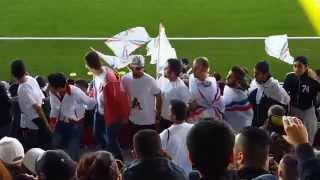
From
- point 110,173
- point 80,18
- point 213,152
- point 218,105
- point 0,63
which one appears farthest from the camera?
point 80,18

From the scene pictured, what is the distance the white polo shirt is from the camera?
24.5ft

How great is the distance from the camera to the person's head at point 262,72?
759cm

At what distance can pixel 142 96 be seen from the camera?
765 centimetres

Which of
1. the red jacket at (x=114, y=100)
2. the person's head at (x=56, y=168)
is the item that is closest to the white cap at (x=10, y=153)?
the person's head at (x=56, y=168)

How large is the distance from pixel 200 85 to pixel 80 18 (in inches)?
320

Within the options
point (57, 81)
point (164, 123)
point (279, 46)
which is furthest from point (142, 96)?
point (279, 46)

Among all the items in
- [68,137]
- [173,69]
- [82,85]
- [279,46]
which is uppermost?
[279,46]

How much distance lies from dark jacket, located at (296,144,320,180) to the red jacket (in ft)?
13.4

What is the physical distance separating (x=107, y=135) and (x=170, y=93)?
2.55 ft

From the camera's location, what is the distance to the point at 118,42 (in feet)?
28.6

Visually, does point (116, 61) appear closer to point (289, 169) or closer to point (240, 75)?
point (240, 75)

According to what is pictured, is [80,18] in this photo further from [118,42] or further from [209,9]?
[118,42]

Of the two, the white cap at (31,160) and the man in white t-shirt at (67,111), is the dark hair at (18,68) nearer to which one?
the man in white t-shirt at (67,111)

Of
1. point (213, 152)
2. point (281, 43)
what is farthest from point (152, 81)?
point (213, 152)
